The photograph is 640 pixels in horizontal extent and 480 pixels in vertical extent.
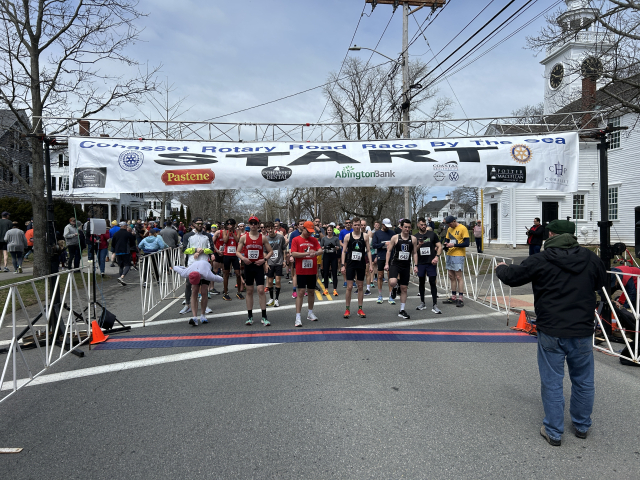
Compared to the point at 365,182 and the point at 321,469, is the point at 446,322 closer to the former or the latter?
the point at 365,182

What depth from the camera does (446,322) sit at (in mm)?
8500

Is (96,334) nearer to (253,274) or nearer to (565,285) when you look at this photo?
(253,274)

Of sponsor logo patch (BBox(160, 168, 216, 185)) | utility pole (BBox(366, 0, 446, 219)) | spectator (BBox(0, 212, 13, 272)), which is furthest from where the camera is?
utility pole (BBox(366, 0, 446, 219))

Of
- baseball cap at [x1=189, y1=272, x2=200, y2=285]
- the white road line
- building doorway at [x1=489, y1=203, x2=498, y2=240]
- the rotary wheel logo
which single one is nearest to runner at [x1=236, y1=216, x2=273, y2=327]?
baseball cap at [x1=189, y1=272, x2=200, y2=285]

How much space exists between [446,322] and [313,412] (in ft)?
16.3

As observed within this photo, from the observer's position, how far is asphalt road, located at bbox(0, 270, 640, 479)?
3.28 m

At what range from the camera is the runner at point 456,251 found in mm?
9984

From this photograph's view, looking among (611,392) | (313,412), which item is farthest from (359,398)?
(611,392)

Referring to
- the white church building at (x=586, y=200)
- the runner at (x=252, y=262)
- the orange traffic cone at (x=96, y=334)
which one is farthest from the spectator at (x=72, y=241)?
the white church building at (x=586, y=200)

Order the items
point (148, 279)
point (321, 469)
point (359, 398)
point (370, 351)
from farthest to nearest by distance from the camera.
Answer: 1. point (148, 279)
2. point (370, 351)
3. point (359, 398)
4. point (321, 469)

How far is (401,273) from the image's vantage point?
9125mm

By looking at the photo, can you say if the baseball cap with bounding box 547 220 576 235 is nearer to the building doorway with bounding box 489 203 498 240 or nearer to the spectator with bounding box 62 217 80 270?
the spectator with bounding box 62 217 80 270

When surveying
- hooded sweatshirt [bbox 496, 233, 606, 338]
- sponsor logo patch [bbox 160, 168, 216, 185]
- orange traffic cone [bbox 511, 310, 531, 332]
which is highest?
sponsor logo patch [bbox 160, 168, 216, 185]

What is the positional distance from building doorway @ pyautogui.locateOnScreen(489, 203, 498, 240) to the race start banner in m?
20.2
